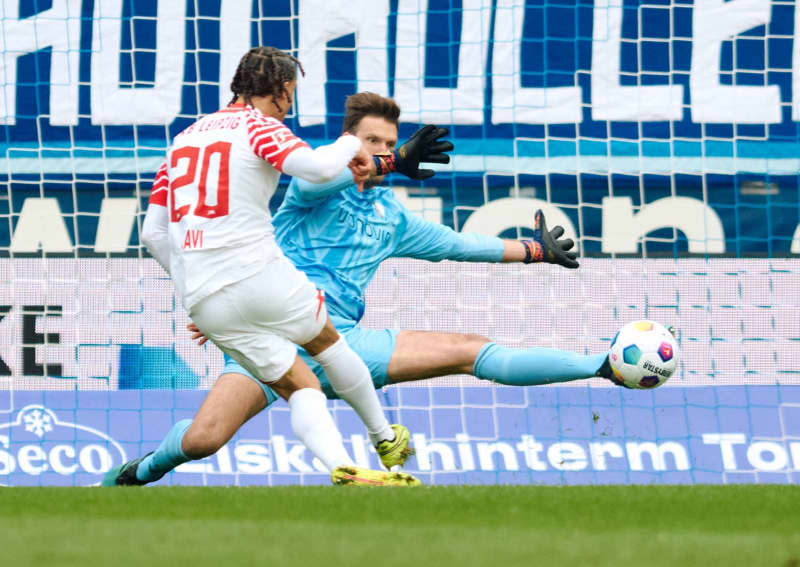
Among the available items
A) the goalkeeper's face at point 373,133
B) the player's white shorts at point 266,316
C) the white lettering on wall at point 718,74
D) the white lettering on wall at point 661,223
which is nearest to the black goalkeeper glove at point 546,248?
the goalkeeper's face at point 373,133

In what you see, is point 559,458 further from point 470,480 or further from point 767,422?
point 767,422

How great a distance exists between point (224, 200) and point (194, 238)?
0.55ft

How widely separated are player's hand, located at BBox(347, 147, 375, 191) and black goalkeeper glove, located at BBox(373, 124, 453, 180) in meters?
0.05

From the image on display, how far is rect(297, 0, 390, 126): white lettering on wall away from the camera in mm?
7703

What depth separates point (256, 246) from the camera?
4.40 metres

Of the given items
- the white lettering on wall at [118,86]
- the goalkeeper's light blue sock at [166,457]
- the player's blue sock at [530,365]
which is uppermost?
the white lettering on wall at [118,86]

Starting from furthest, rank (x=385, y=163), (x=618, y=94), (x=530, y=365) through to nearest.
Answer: (x=618, y=94) → (x=530, y=365) → (x=385, y=163)

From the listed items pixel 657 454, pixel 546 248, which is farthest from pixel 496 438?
pixel 546 248

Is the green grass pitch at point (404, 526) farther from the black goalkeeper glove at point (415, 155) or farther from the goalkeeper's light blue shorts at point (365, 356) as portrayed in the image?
the black goalkeeper glove at point (415, 155)

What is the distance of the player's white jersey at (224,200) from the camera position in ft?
14.3

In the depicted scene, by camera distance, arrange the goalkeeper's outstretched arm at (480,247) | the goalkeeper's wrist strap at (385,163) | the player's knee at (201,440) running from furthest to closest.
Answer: the goalkeeper's outstretched arm at (480,247)
the player's knee at (201,440)
the goalkeeper's wrist strap at (385,163)

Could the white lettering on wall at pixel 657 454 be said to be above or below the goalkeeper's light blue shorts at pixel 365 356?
below

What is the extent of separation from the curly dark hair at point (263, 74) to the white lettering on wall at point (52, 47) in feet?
11.1

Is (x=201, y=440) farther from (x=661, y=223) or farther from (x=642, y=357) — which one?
(x=661, y=223)
